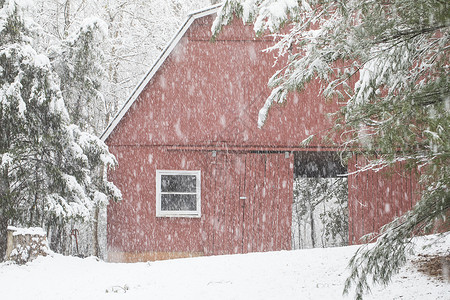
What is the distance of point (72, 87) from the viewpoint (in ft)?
39.8

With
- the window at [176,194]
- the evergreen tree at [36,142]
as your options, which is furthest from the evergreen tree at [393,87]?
the window at [176,194]

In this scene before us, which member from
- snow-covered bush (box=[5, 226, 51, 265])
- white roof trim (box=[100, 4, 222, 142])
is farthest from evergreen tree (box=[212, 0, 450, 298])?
white roof trim (box=[100, 4, 222, 142])

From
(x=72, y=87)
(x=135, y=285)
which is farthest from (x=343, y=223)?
(x=135, y=285)

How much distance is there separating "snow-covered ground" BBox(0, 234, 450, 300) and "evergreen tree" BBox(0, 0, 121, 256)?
1.24 m

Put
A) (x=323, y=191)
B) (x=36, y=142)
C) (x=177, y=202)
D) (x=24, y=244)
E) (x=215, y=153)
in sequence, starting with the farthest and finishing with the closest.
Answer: (x=323, y=191) < (x=177, y=202) < (x=215, y=153) < (x=36, y=142) < (x=24, y=244)

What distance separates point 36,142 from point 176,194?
17.8ft

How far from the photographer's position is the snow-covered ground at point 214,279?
651 centimetres

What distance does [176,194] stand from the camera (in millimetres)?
14391

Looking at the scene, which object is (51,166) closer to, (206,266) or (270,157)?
(206,266)

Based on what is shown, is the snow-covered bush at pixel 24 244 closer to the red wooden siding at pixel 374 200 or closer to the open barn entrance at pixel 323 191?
the open barn entrance at pixel 323 191

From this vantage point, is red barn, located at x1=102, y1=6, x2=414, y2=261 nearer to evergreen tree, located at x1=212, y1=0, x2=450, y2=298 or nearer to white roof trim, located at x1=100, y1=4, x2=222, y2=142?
white roof trim, located at x1=100, y1=4, x2=222, y2=142

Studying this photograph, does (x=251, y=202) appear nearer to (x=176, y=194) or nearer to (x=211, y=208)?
(x=211, y=208)

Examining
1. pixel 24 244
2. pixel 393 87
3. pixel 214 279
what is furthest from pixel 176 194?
pixel 393 87

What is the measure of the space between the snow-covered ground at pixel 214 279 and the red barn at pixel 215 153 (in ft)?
6.50
